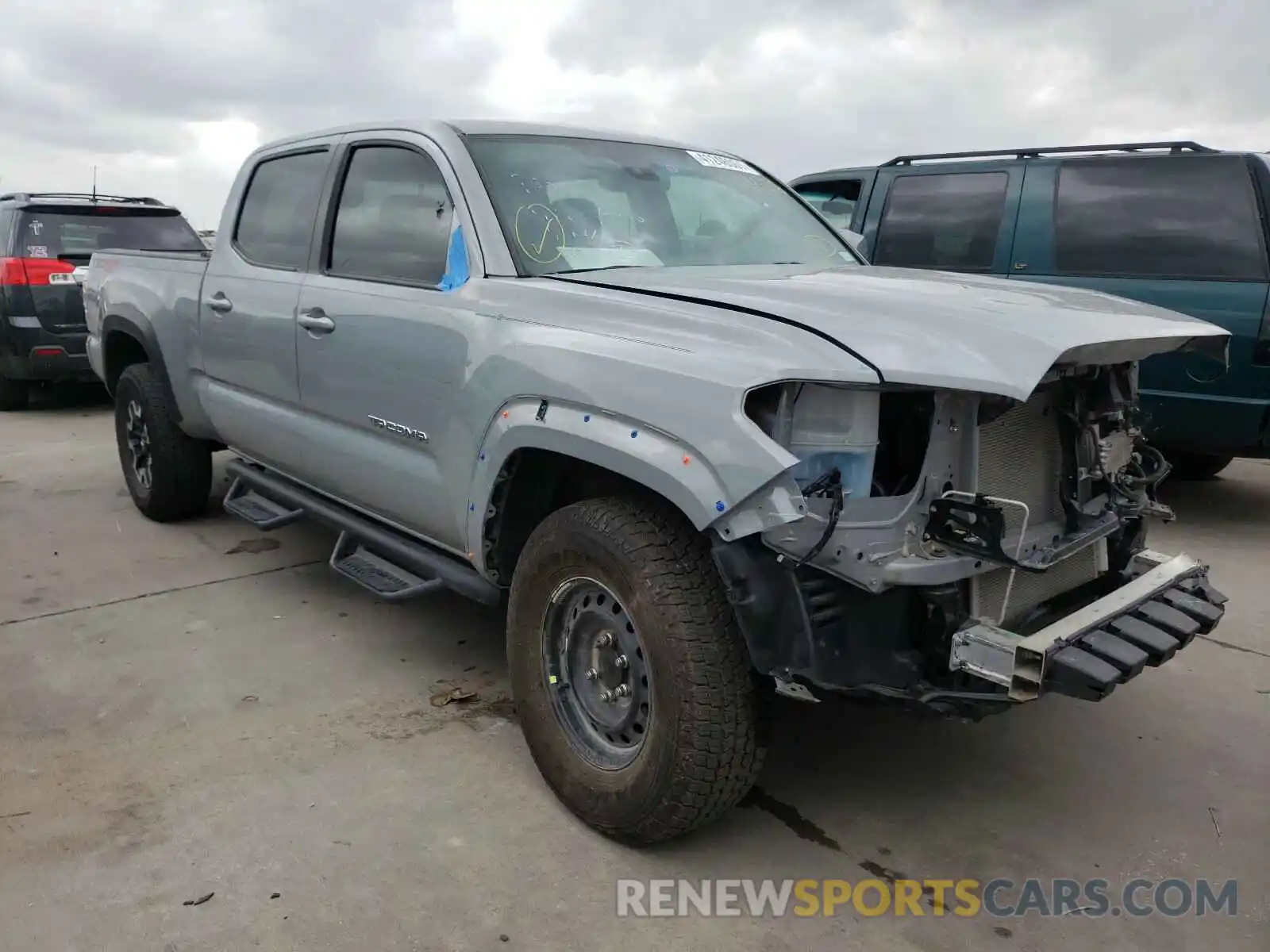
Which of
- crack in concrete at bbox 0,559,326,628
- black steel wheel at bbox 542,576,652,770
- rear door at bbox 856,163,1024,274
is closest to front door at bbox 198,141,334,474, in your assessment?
crack in concrete at bbox 0,559,326,628

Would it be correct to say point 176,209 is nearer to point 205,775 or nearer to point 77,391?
point 77,391

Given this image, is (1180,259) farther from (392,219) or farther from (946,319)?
(392,219)

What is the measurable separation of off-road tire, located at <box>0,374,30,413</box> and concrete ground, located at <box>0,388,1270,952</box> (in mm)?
6240

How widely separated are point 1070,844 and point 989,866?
28 cm

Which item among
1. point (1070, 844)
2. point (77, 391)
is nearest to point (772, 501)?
point (1070, 844)

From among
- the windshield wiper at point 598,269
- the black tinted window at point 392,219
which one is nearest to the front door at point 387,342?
the black tinted window at point 392,219

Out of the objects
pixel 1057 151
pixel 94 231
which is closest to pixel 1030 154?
pixel 1057 151

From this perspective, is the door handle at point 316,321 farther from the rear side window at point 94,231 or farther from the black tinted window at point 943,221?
the rear side window at point 94,231

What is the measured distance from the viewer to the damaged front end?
2268 millimetres

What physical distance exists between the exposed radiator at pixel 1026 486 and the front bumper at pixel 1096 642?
0.14 meters

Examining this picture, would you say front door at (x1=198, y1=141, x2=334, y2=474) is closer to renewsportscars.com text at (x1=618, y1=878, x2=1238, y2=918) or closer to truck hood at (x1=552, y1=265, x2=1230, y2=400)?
truck hood at (x1=552, y1=265, x2=1230, y2=400)

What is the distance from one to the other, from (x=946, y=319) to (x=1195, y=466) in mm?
5396

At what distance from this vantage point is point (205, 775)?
3.07 m

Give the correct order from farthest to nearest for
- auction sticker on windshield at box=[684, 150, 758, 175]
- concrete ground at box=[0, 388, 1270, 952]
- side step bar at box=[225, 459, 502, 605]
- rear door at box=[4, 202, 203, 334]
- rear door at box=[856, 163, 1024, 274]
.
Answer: rear door at box=[4, 202, 203, 334]
rear door at box=[856, 163, 1024, 274]
auction sticker on windshield at box=[684, 150, 758, 175]
side step bar at box=[225, 459, 502, 605]
concrete ground at box=[0, 388, 1270, 952]
